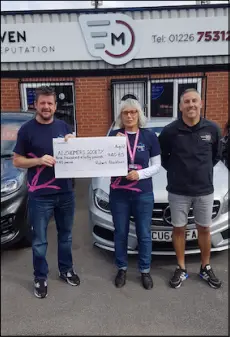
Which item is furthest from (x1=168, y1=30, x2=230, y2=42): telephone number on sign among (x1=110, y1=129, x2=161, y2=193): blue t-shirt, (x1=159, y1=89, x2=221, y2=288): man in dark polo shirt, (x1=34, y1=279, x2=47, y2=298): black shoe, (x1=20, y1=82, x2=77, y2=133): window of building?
(x1=34, y1=279, x2=47, y2=298): black shoe

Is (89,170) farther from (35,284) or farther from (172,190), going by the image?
(35,284)

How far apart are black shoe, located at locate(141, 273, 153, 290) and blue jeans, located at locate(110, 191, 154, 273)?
0.04m

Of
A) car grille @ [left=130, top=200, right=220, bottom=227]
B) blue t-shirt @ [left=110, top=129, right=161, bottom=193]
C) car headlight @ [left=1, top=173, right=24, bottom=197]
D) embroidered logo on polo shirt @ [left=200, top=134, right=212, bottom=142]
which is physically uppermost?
embroidered logo on polo shirt @ [left=200, top=134, right=212, bottom=142]

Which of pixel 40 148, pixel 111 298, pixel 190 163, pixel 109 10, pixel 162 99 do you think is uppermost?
pixel 109 10

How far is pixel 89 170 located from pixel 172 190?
2.47ft

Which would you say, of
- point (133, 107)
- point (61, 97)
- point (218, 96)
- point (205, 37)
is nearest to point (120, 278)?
point (133, 107)

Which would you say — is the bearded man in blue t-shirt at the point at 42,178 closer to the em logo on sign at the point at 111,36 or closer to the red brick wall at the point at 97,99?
the em logo on sign at the point at 111,36

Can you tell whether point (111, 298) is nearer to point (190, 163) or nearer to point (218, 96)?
point (190, 163)

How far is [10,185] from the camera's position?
3.22 m

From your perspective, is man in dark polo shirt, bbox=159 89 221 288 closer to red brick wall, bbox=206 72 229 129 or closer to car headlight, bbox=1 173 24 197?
car headlight, bbox=1 173 24 197

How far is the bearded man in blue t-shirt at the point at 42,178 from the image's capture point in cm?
244

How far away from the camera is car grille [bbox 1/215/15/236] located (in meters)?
3.12

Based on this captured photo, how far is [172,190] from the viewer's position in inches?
107

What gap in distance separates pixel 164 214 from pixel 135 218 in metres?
0.39
